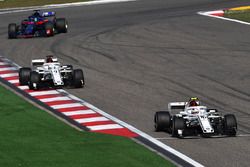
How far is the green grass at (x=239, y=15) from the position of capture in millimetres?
52541

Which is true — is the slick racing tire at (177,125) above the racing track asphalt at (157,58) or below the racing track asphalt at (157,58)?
above

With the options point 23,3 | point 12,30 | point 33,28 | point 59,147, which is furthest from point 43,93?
point 23,3

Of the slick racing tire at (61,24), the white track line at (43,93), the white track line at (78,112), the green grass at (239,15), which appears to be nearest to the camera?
the white track line at (78,112)

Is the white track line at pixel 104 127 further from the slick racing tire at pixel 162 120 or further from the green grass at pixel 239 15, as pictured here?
the green grass at pixel 239 15

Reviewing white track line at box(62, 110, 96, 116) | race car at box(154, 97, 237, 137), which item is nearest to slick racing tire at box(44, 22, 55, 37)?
white track line at box(62, 110, 96, 116)

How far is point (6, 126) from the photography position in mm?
25828

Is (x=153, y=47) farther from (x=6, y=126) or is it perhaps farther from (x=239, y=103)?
(x=6, y=126)

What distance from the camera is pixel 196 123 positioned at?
81.8ft

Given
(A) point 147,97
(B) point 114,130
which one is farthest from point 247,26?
(B) point 114,130

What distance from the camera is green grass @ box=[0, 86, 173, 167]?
21234 mm

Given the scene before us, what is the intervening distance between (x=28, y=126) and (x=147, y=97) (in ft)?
19.9

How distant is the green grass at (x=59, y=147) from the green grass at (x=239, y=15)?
2669cm

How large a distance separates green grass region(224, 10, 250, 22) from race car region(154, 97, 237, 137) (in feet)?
89.7

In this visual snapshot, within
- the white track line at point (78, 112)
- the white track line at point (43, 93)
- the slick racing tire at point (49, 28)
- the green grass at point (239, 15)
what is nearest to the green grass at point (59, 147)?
the white track line at point (78, 112)
